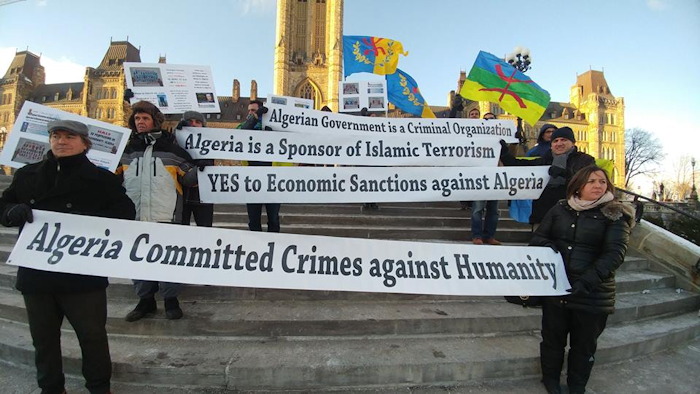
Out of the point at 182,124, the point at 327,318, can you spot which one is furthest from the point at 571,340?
the point at 182,124

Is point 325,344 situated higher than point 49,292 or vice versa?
point 49,292

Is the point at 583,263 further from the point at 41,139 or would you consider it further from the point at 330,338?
the point at 41,139

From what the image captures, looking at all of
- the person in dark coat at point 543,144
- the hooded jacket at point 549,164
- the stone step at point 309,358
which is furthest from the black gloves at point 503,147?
Answer: the stone step at point 309,358

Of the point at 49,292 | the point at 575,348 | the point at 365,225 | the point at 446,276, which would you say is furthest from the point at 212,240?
the point at 365,225

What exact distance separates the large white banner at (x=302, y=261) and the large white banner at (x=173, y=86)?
2537mm

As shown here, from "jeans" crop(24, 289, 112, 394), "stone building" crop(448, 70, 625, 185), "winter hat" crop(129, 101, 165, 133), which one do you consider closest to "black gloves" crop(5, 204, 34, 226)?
"jeans" crop(24, 289, 112, 394)

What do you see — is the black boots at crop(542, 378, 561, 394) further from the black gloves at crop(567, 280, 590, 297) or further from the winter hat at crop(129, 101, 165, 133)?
the winter hat at crop(129, 101, 165, 133)

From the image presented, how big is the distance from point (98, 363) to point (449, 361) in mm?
2743

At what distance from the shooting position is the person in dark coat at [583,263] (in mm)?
2383

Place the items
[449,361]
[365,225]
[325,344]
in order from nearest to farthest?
1. [449,361]
2. [325,344]
3. [365,225]

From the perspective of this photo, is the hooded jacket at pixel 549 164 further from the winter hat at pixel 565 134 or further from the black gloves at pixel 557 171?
the winter hat at pixel 565 134

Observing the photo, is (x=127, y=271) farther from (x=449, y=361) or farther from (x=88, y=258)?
(x=449, y=361)

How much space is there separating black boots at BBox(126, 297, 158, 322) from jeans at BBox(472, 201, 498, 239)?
4.58 meters

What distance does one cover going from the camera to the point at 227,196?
10.8 ft
